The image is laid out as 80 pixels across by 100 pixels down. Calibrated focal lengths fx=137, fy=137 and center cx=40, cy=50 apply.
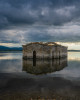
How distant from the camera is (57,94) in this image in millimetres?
10297

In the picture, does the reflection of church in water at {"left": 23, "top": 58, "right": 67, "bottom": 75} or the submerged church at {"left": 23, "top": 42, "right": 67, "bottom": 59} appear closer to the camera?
the reflection of church in water at {"left": 23, "top": 58, "right": 67, "bottom": 75}

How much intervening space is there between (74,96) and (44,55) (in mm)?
29950

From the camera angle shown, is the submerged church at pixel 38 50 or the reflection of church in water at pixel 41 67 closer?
the reflection of church in water at pixel 41 67

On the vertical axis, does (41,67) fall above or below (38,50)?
below

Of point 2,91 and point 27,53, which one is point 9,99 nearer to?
point 2,91

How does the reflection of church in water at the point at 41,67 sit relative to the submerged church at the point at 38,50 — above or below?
below

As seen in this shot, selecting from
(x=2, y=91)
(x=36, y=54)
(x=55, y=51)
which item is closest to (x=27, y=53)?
(x=36, y=54)

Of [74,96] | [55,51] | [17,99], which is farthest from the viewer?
[55,51]

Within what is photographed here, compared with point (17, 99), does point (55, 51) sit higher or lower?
higher

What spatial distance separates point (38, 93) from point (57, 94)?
1.44 meters

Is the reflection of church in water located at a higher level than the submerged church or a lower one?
lower

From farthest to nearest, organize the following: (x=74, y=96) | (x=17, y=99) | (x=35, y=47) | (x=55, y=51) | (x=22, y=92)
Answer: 1. (x=55, y=51)
2. (x=35, y=47)
3. (x=22, y=92)
4. (x=74, y=96)
5. (x=17, y=99)

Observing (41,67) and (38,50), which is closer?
(41,67)

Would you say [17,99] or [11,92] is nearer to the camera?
[17,99]
